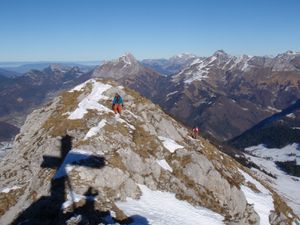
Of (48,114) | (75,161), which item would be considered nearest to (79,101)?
(48,114)

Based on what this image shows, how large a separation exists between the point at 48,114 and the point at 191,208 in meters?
31.5

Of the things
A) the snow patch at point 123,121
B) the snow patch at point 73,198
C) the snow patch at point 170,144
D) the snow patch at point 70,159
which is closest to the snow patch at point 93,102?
the snow patch at point 123,121

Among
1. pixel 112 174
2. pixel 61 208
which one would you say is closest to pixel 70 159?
pixel 112 174

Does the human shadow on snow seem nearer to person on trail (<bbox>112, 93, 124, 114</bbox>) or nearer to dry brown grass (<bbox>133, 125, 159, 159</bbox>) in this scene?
dry brown grass (<bbox>133, 125, 159, 159</bbox>)

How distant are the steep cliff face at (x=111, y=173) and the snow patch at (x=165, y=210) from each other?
0.17 metres

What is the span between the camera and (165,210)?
5259 cm

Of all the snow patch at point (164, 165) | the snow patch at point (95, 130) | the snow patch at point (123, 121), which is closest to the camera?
the snow patch at point (95, 130)

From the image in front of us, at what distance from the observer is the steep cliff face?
4850cm

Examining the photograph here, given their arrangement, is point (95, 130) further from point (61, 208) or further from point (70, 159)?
point (61, 208)

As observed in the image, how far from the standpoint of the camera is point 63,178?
2019 inches

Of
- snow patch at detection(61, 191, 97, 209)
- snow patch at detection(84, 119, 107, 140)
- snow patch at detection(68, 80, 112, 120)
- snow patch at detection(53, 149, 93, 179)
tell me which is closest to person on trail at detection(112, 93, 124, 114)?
snow patch at detection(68, 80, 112, 120)

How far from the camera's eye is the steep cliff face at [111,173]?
48.5m

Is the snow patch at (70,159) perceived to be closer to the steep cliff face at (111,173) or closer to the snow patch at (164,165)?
the steep cliff face at (111,173)

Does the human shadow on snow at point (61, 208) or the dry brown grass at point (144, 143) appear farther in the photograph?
the dry brown grass at point (144, 143)
